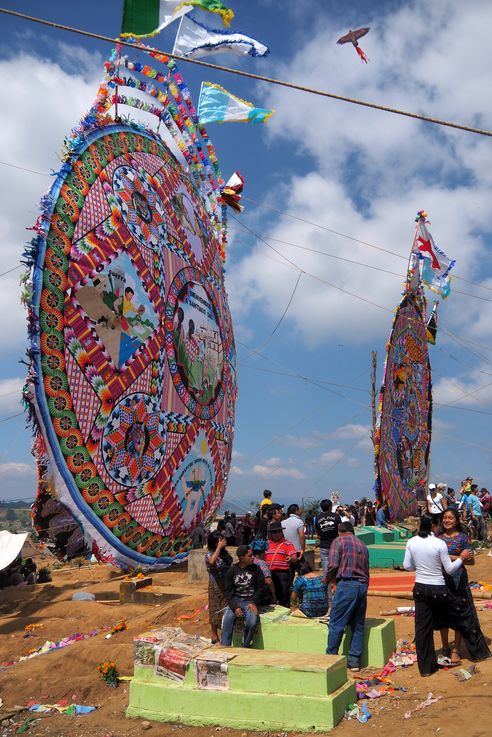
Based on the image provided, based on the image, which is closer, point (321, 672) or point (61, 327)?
point (321, 672)

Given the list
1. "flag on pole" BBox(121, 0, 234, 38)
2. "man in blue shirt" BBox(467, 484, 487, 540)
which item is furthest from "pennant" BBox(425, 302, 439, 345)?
"flag on pole" BBox(121, 0, 234, 38)

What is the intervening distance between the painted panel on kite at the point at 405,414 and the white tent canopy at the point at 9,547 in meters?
10.9

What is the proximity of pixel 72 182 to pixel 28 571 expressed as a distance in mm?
8471

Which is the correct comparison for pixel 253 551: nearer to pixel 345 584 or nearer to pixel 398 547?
pixel 345 584

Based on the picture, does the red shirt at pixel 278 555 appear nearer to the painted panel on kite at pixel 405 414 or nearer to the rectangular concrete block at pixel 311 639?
the rectangular concrete block at pixel 311 639

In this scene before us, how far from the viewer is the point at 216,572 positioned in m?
7.19

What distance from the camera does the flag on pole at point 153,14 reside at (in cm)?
1201

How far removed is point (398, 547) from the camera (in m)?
14.8

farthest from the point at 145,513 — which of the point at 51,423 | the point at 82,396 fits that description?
the point at 51,423

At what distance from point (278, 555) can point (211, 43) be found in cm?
948

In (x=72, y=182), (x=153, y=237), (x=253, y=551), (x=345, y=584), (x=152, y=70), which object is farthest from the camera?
(x=152, y=70)

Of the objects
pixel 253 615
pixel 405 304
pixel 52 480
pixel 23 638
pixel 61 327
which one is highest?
pixel 405 304

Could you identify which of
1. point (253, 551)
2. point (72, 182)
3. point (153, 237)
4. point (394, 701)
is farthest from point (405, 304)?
point (394, 701)

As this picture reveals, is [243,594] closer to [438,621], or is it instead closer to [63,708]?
[438,621]
